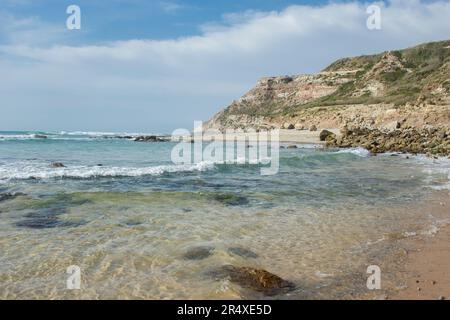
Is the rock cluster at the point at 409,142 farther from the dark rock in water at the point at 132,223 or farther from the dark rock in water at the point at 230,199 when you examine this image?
the dark rock in water at the point at 132,223

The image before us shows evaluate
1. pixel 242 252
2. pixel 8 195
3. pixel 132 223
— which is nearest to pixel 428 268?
pixel 242 252

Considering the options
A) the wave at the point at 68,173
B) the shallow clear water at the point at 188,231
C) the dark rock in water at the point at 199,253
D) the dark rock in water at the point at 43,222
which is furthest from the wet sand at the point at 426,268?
the wave at the point at 68,173

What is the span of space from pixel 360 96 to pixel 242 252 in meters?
98.3

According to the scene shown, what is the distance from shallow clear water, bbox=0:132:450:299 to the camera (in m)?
6.48

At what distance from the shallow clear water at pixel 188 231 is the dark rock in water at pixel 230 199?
4 centimetres

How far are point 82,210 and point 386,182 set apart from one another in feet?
42.7

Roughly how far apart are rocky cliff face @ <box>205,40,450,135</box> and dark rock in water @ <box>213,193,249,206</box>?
42.2 meters

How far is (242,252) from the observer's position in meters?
8.14

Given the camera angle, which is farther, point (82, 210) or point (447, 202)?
point (447, 202)

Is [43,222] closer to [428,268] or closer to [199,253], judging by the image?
[199,253]

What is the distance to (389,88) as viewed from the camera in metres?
96.6

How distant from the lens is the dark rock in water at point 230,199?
1325cm
